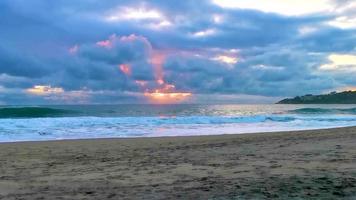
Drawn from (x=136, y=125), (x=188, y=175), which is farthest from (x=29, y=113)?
(x=188, y=175)

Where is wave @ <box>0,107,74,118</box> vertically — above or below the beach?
above

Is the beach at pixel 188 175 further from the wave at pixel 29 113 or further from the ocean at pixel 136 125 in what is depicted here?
the wave at pixel 29 113

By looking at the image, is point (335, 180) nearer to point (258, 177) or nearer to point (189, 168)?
point (258, 177)

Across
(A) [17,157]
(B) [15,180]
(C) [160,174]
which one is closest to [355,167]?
(C) [160,174]

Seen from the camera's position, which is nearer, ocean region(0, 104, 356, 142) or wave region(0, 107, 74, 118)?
ocean region(0, 104, 356, 142)

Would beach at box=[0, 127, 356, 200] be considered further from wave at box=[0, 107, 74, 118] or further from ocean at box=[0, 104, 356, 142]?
wave at box=[0, 107, 74, 118]

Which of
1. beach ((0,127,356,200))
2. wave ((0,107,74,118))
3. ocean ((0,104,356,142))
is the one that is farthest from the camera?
wave ((0,107,74,118))

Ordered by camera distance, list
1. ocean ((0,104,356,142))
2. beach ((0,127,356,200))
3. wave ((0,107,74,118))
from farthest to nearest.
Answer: wave ((0,107,74,118))
ocean ((0,104,356,142))
beach ((0,127,356,200))

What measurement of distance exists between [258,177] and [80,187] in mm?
3131

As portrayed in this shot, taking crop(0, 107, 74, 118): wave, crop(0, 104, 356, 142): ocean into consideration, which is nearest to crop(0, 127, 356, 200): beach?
crop(0, 104, 356, 142): ocean

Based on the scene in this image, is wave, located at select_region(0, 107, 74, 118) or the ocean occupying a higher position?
wave, located at select_region(0, 107, 74, 118)

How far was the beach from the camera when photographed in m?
6.27

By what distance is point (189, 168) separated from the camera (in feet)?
29.0

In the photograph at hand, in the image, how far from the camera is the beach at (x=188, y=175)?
627cm
